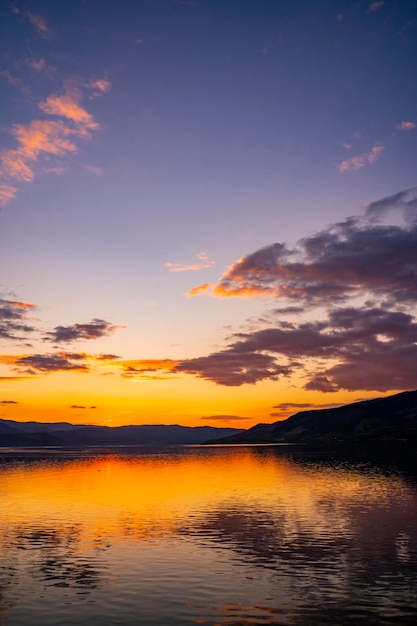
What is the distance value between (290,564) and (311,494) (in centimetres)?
5591

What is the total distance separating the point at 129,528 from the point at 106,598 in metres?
31.5

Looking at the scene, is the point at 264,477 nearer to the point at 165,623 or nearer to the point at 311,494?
the point at 311,494

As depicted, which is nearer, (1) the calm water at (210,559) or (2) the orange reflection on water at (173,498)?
(1) the calm water at (210,559)

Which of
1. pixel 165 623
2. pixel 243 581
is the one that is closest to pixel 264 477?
pixel 243 581

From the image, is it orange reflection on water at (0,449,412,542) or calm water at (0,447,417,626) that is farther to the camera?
orange reflection on water at (0,449,412,542)

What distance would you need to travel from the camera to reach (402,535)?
62.7m

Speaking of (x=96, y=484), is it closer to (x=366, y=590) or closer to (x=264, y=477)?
(x=264, y=477)

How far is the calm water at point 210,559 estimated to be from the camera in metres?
37.3

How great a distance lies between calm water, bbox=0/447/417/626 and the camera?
37.3m

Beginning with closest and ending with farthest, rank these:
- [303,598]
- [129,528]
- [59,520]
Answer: [303,598] < [129,528] < [59,520]

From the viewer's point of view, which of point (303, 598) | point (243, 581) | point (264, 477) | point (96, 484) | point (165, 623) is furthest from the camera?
point (264, 477)

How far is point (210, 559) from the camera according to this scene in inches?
2067

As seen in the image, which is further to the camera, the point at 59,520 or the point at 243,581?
the point at 59,520

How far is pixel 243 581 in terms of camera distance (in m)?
44.7
